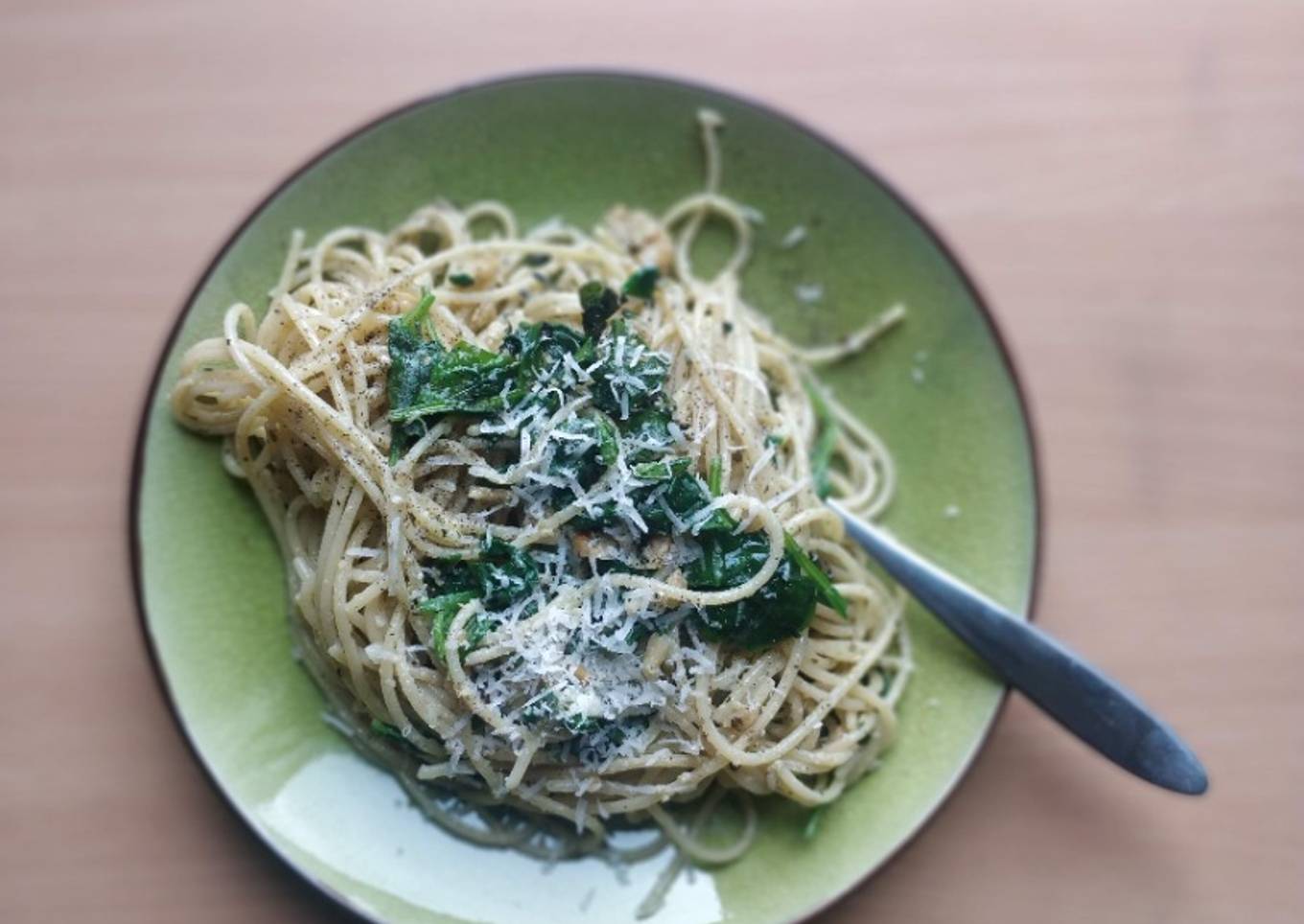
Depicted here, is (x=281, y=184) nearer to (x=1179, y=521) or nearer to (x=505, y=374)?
(x=505, y=374)

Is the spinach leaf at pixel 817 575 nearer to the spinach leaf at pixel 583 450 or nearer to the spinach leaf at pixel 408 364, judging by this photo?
the spinach leaf at pixel 583 450

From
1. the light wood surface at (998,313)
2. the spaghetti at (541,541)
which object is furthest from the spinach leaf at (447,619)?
the light wood surface at (998,313)

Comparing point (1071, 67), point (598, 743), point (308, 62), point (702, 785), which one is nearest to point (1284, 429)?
point (1071, 67)

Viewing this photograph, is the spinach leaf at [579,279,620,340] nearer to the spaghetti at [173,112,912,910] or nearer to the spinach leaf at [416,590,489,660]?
the spaghetti at [173,112,912,910]

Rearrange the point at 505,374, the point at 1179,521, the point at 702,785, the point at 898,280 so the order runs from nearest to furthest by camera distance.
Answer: the point at 505,374, the point at 702,785, the point at 898,280, the point at 1179,521

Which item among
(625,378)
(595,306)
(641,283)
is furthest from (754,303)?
(625,378)
